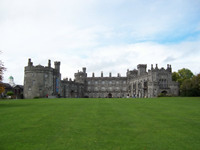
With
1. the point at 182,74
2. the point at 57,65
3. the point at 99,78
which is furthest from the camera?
the point at 99,78

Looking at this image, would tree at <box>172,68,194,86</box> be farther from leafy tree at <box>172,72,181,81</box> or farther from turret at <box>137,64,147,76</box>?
turret at <box>137,64,147,76</box>

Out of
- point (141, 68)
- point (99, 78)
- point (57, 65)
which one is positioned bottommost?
point (99, 78)

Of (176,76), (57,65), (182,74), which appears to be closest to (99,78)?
(176,76)

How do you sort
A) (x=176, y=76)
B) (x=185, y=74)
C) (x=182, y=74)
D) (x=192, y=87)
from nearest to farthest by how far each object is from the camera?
(x=192, y=87)
(x=185, y=74)
(x=176, y=76)
(x=182, y=74)

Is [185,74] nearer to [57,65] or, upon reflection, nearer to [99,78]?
[99,78]

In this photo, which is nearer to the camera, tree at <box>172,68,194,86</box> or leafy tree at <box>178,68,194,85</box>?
leafy tree at <box>178,68,194,85</box>

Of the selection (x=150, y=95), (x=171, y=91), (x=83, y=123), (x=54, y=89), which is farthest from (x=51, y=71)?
(x=83, y=123)

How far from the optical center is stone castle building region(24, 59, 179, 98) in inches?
2525

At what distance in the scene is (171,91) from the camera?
6888cm

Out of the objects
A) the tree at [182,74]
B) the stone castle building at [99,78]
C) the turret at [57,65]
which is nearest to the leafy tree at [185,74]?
the tree at [182,74]

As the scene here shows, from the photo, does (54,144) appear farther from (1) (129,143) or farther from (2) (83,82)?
(2) (83,82)

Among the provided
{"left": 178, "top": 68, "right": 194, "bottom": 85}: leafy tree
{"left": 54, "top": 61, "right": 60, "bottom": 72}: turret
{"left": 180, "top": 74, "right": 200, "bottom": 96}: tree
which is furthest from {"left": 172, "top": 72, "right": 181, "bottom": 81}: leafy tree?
{"left": 54, "top": 61, "right": 60, "bottom": 72}: turret

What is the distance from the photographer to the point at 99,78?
104500mm

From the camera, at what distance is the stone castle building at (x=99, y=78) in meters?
64.1
